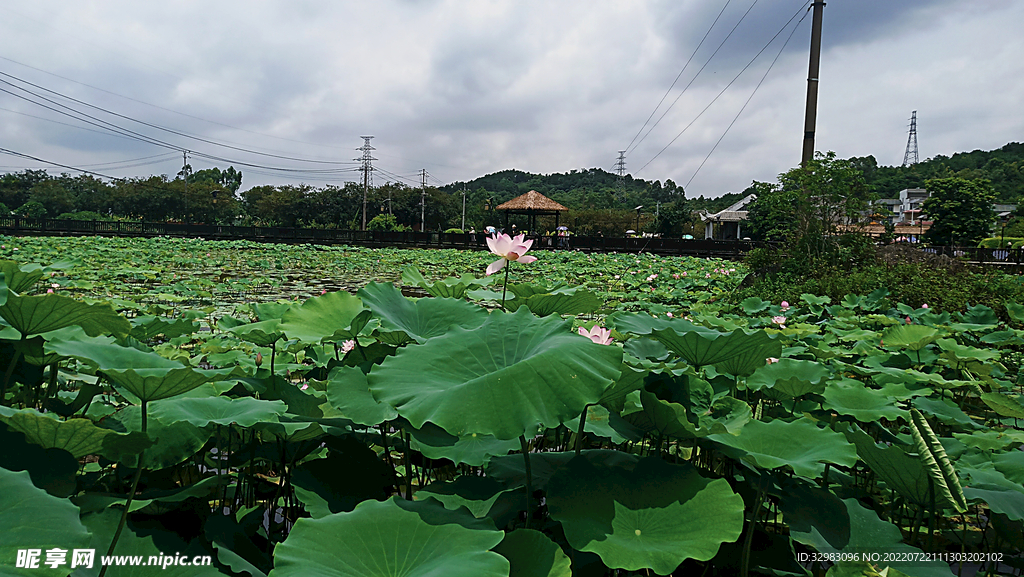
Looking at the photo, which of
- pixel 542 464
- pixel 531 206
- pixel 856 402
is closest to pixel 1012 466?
pixel 856 402

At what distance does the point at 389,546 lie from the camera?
682mm

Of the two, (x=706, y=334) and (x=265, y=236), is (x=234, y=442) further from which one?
(x=265, y=236)

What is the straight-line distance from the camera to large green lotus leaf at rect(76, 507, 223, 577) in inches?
27.7

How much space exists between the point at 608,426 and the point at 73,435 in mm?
941

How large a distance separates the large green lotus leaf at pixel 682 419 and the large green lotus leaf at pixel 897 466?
198mm

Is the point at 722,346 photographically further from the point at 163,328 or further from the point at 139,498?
the point at 163,328

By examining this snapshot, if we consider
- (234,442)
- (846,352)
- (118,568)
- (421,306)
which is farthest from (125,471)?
(846,352)

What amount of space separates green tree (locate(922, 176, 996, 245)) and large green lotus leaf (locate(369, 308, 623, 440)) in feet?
114

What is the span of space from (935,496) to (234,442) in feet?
4.76

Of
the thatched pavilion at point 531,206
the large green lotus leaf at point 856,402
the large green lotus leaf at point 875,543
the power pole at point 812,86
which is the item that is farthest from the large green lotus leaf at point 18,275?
the thatched pavilion at point 531,206

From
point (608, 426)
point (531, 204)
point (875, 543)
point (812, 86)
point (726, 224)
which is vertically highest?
point (726, 224)

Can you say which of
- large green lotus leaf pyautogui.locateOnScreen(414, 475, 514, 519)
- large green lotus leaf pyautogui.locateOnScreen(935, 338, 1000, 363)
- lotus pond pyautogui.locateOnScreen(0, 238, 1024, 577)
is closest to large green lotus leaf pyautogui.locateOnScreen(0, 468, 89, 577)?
lotus pond pyautogui.locateOnScreen(0, 238, 1024, 577)

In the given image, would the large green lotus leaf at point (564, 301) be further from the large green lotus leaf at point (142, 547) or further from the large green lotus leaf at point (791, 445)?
the large green lotus leaf at point (142, 547)

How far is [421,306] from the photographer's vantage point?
128 cm
